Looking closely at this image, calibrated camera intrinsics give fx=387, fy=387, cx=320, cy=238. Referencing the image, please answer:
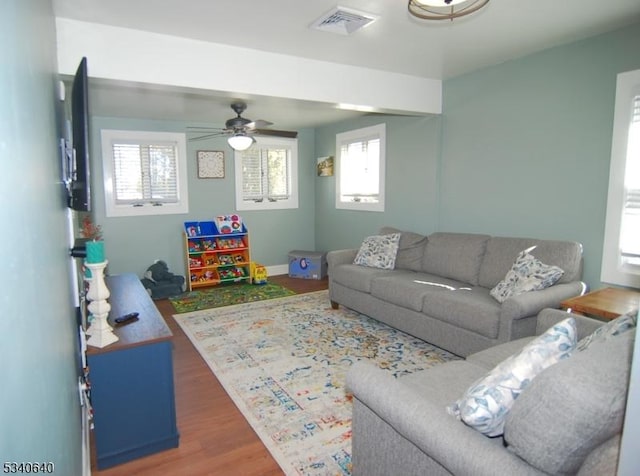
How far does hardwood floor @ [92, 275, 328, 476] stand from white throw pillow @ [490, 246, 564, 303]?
199cm

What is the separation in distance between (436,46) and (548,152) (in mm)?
1300

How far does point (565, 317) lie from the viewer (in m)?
2.12

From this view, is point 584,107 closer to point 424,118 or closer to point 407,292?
point 424,118

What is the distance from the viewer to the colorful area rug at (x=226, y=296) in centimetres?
479

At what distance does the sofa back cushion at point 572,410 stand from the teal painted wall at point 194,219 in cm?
532

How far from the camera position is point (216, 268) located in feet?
18.8

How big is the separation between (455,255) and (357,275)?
3.27 ft

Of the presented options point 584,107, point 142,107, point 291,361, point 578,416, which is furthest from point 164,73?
point 584,107

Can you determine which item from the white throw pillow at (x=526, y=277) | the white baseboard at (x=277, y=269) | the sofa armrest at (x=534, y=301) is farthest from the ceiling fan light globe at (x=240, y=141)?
the sofa armrest at (x=534, y=301)

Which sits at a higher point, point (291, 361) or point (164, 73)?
point (164, 73)

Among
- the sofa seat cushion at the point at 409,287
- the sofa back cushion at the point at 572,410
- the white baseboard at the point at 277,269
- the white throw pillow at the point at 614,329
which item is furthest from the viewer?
the white baseboard at the point at 277,269

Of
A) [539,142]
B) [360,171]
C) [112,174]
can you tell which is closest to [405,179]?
[360,171]

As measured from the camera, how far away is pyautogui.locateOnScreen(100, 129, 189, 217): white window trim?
16.7ft

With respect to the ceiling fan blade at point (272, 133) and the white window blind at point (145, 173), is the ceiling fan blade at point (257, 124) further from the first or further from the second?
the white window blind at point (145, 173)
